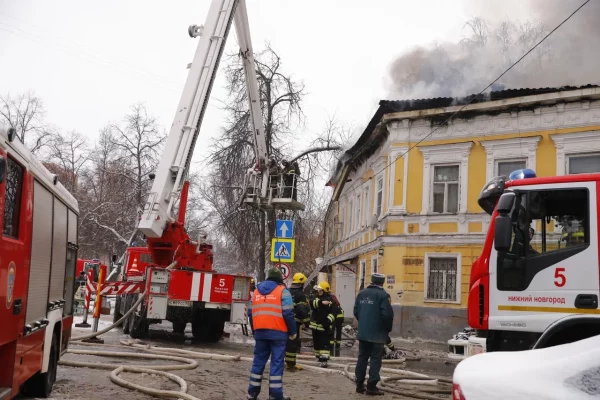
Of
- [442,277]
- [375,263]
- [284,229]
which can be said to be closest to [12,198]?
[284,229]

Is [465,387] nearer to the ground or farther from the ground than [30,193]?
nearer to the ground

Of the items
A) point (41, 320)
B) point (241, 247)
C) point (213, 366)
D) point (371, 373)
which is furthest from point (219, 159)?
point (41, 320)

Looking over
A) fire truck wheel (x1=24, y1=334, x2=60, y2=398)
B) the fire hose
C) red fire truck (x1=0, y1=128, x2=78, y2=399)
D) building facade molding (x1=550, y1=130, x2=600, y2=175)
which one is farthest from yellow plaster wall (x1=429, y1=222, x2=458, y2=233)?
fire truck wheel (x1=24, y1=334, x2=60, y2=398)

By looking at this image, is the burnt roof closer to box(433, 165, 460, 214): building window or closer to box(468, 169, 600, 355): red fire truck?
box(433, 165, 460, 214): building window

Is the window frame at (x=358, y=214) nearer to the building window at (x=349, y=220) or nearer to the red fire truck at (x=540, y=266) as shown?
the building window at (x=349, y=220)

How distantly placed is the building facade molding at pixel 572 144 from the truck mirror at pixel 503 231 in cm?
1312

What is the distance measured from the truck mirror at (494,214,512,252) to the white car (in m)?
2.90

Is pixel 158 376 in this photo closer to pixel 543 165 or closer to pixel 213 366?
pixel 213 366

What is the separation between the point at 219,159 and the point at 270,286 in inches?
689

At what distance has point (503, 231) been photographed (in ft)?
20.5

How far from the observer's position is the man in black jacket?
29.0ft

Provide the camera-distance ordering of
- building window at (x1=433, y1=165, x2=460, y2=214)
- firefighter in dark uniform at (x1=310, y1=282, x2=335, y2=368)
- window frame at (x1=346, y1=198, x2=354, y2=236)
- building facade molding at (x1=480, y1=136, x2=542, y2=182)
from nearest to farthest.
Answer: firefighter in dark uniform at (x1=310, y1=282, x2=335, y2=368)
building facade molding at (x1=480, y1=136, x2=542, y2=182)
building window at (x1=433, y1=165, x2=460, y2=214)
window frame at (x1=346, y1=198, x2=354, y2=236)

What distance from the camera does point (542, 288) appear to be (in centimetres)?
627

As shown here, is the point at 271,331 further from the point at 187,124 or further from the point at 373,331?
the point at 187,124
